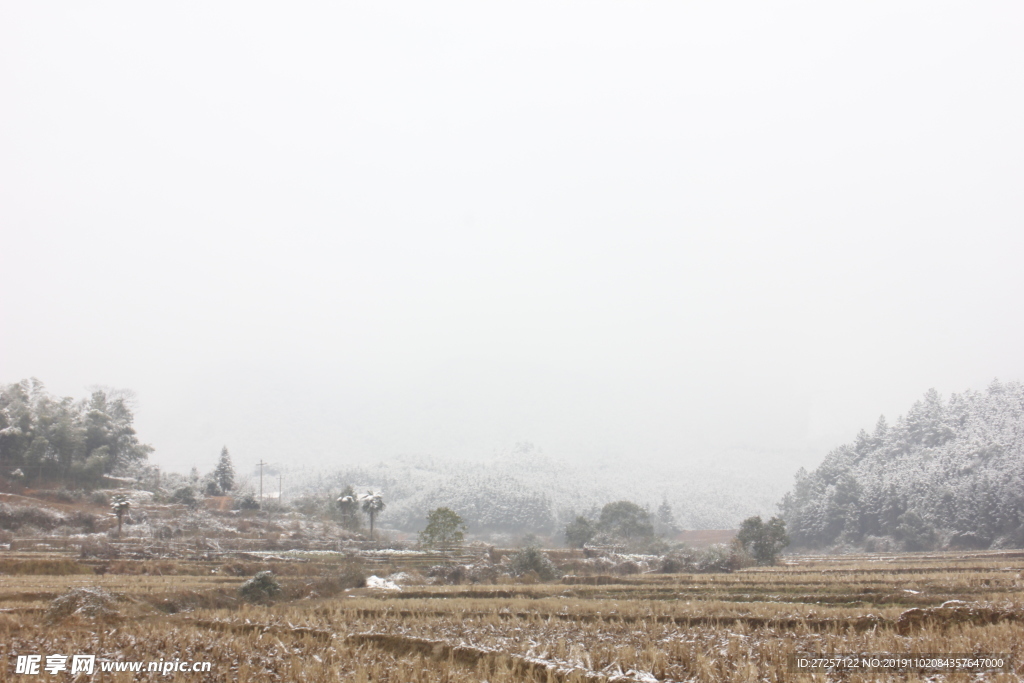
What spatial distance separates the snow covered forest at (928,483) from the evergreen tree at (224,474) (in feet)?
300

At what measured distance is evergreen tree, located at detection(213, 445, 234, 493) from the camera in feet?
291

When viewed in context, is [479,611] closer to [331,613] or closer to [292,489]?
[331,613]

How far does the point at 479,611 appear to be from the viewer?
2289 cm

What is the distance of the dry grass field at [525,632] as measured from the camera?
40.3ft

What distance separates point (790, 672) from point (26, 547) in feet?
186

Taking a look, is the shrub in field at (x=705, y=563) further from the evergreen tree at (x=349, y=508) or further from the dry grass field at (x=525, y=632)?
the evergreen tree at (x=349, y=508)

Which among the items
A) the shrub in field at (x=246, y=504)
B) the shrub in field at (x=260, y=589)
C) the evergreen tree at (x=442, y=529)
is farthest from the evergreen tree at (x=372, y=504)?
the shrub in field at (x=260, y=589)

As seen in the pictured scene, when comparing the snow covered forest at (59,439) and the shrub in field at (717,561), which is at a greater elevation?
the snow covered forest at (59,439)

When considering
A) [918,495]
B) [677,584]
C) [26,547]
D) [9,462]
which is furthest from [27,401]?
[918,495]

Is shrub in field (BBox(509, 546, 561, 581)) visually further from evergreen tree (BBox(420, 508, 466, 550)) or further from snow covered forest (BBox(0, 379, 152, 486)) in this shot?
snow covered forest (BBox(0, 379, 152, 486))

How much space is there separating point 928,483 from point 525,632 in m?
85.7

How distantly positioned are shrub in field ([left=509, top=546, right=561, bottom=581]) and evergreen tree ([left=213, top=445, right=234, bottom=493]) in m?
61.0

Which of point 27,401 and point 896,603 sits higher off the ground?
point 27,401

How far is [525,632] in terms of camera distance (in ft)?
59.4
